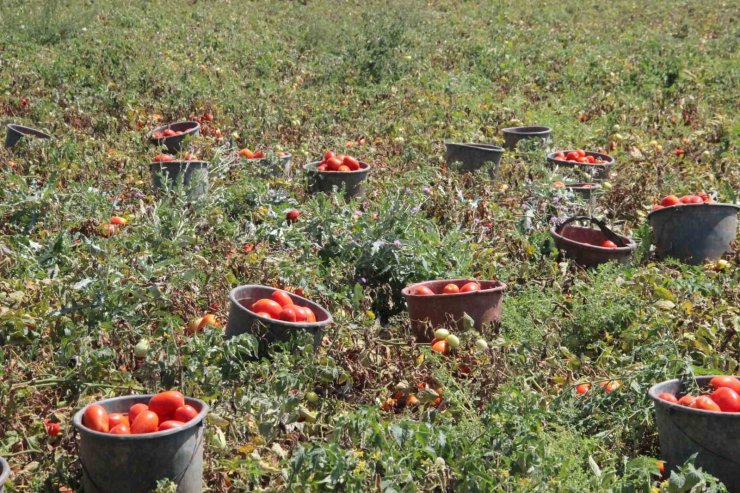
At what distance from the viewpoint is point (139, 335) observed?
4.43 m

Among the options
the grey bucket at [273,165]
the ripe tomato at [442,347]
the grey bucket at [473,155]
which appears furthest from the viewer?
the grey bucket at [473,155]

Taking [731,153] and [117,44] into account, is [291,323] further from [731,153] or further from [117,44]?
[117,44]

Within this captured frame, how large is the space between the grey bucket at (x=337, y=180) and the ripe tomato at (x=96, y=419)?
13.0ft

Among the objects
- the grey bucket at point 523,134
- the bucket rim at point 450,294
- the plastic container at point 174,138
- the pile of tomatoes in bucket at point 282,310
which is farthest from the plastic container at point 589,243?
the plastic container at point 174,138

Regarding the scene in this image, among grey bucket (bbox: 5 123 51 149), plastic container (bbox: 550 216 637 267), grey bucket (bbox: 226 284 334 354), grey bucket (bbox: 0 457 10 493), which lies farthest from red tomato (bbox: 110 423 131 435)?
grey bucket (bbox: 5 123 51 149)

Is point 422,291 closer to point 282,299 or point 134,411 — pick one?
point 282,299

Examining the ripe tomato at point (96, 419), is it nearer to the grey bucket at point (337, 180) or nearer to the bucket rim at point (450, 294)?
the bucket rim at point (450, 294)

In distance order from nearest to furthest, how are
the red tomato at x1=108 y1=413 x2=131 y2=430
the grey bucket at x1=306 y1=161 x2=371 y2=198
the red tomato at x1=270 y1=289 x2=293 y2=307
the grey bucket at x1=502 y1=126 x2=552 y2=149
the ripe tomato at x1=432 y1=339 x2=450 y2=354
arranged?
the red tomato at x1=108 y1=413 x2=131 y2=430 → the red tomato at x1=270 y1=289 x2=293 y2=307 → the ripe tomato at x1=432 y1=339 x2=450 y2=354 → the grey bucket at x1=306 y1=161 x2=371 y2=198 → the grey bucket at x1=502 y1=126 x2=552 y2=149

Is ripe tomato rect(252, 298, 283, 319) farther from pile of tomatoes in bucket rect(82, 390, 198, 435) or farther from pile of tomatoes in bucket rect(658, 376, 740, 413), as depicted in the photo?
pile of tomatoes in bucket rect(658, 376, 740, 413)

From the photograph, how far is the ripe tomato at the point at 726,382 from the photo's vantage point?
3.63 m

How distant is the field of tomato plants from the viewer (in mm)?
3521

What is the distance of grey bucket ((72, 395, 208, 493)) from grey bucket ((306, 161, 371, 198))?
12.9 feet

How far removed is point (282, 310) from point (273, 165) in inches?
128

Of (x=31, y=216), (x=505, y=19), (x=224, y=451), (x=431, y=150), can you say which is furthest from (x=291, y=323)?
(x=505, y=19)
